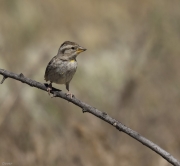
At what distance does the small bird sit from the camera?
17.9 ft

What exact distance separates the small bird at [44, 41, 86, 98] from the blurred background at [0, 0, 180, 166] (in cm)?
120

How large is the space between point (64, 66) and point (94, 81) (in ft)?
17.8

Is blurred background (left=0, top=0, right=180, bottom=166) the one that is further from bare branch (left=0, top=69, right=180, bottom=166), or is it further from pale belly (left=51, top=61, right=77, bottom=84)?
bare branch (left=0, top=69, right=180, bottom=166)

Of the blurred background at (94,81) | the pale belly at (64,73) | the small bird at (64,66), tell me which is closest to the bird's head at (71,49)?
the small bird at (64,66)

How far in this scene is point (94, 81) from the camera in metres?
10.9

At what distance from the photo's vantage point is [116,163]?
6.38m

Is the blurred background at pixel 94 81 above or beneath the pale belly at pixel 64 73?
above

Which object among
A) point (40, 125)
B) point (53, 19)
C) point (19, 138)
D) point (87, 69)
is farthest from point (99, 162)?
point (53, 19)

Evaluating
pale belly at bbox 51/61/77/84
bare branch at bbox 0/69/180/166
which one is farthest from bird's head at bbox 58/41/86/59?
bare branch at bbox 0/69/180/166

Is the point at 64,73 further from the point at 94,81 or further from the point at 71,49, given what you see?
the point at 94,81

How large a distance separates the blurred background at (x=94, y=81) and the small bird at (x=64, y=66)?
1.20 metres

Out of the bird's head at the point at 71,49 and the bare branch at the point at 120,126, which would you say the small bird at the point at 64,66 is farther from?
the bare branch at the point at 120,126

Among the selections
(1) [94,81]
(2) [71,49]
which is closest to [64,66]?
(2) [71,49]

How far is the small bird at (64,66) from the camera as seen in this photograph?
5.45 m
